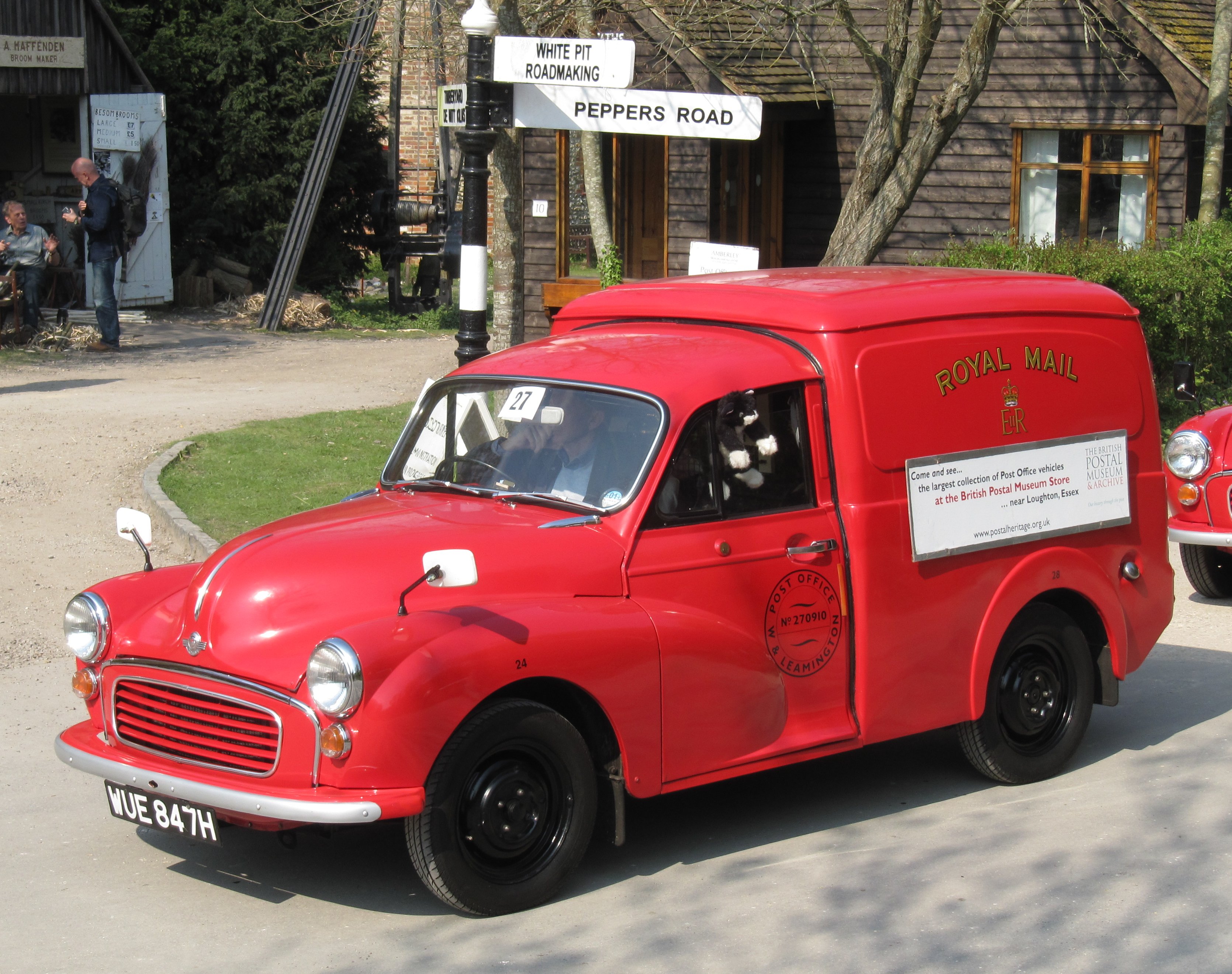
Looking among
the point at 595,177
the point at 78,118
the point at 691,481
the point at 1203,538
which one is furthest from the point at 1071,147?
the point at 691,481

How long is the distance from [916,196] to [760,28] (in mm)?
3543

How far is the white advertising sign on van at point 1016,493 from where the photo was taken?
555 cm

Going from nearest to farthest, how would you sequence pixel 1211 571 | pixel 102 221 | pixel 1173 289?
pixel 1211 571, pixel 1173 289, pixel 102 221

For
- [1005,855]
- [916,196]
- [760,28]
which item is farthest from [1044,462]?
Answer: [916,196]

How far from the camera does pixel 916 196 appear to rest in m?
19.4

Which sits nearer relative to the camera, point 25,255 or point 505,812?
point 505,812

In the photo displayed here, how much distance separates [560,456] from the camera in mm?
5258

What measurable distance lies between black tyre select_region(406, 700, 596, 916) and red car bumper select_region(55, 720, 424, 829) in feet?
0.42

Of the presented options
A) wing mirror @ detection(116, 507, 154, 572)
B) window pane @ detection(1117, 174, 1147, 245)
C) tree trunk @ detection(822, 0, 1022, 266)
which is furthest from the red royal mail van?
window pane @ detection(1117, 174, 1147, 245)

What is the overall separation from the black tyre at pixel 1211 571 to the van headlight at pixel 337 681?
6.56 meters

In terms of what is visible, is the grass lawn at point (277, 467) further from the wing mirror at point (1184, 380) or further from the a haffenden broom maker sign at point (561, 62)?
the wing mirror at point (1184, 380)

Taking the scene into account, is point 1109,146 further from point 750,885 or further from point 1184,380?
point 750,885

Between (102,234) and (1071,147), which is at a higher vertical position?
(1071,147)

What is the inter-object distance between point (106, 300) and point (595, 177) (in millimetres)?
6362
